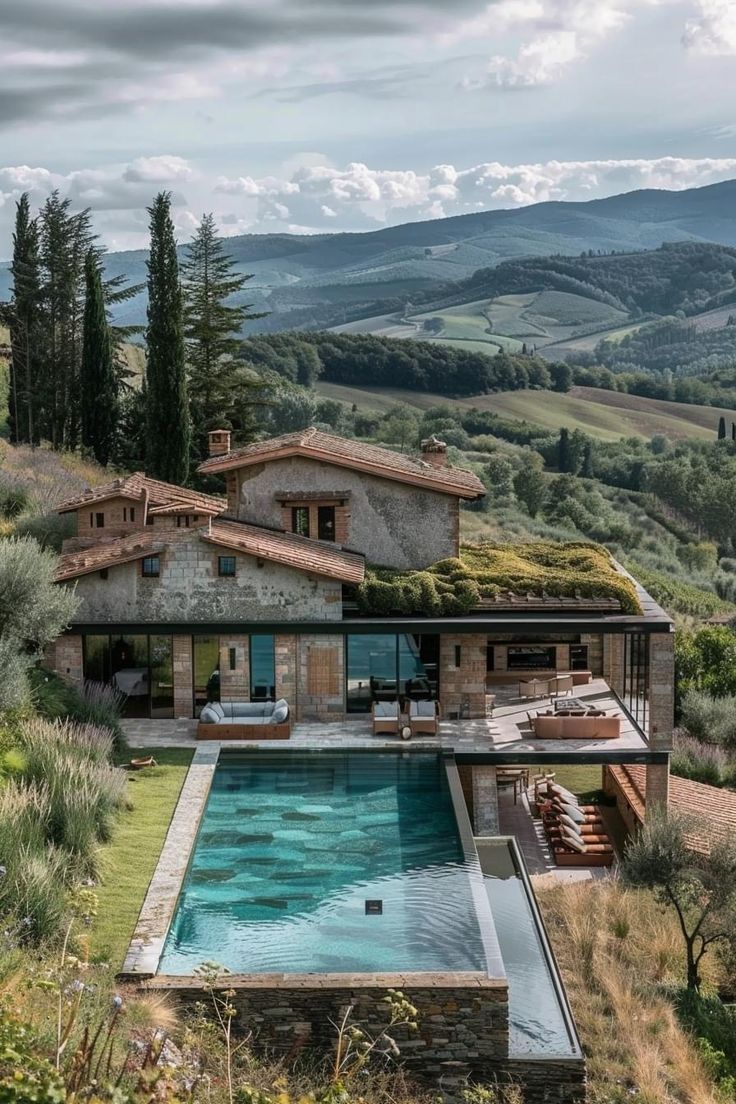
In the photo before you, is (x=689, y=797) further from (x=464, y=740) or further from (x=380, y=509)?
(x=380, y=509)

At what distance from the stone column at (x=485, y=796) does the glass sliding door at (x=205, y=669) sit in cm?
568

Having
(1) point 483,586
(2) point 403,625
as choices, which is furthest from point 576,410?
(2) point 403,625

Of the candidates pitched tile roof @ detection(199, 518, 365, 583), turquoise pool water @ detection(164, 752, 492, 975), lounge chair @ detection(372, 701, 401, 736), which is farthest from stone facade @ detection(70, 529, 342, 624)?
turquoise pool water @ detection(164, 752, 492, 975)

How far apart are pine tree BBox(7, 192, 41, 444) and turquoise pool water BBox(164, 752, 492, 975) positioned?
84.3ft

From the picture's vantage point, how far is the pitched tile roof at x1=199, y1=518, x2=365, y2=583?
2327 cm

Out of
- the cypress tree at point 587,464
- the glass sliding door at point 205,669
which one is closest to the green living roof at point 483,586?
the glass sliding door at point 205,669

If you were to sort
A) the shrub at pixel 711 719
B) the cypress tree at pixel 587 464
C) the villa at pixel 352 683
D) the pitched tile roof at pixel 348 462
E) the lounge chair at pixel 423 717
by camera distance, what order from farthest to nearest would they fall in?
the cypress tree at pixel 587 464
the shrub at pixel 711 719
the pitched tile roof at pixel 348 462
the lounge chair at pixel 423 717
the villa at pixel 352 683

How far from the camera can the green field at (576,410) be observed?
103 m

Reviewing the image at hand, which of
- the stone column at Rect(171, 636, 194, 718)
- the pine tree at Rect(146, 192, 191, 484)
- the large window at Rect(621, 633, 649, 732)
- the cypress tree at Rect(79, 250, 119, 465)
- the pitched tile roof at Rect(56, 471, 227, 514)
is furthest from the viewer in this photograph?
the cypress tree at Rect(79, 250, 119, 465)

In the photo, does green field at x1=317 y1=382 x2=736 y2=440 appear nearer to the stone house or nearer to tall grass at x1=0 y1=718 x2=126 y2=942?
the stone house

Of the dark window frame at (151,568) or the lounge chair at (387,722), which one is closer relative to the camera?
the lounge chair at (387,722)

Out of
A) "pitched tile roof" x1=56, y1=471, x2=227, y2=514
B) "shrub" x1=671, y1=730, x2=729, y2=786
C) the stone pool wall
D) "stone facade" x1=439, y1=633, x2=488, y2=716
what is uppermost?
"pitched tile roof" x1=56, y1=471, x2=227, y2=514

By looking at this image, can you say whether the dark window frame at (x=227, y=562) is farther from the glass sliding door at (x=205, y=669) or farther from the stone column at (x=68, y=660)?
the stone column at (x=68, y=660)

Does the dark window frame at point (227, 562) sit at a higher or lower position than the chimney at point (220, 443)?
lower
